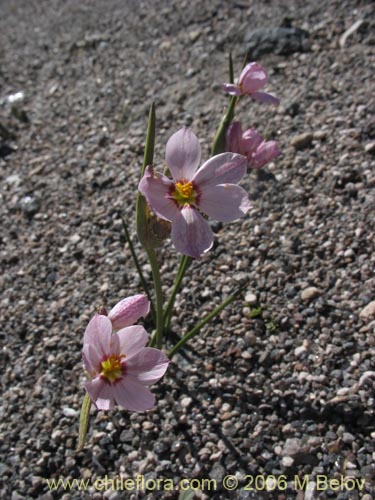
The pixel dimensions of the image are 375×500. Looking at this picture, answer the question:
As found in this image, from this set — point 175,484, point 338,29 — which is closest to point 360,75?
point 338,29

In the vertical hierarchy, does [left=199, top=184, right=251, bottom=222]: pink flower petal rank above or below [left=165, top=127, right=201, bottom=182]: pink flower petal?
below

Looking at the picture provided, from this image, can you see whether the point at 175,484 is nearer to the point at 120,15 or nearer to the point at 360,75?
the point at 360,75

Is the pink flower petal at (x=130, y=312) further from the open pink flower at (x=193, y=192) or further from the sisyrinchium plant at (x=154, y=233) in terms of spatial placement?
the open pink flower at (x=193, y=192)

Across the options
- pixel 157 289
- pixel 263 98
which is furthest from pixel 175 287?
pixel 263 98

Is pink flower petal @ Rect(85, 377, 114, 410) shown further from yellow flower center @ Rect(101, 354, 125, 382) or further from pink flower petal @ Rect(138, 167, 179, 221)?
pink flower petal @ Rect(138, 167, 179, 221)

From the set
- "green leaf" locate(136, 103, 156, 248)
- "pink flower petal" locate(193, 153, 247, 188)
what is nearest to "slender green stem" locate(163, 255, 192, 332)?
"green leaf" locate(136, 103, 156, 248)

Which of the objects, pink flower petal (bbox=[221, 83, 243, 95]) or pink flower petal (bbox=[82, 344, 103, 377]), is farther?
pink flower petal (bbox=[221, 83, 243, 95])

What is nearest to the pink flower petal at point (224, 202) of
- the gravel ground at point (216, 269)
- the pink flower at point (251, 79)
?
the pink flower at point (251, 79)

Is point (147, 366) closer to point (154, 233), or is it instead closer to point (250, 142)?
point (154, 233)
